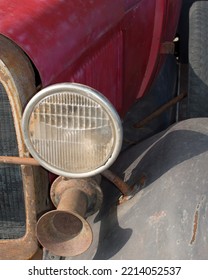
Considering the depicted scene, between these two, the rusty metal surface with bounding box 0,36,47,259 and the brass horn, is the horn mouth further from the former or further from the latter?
the rusty metal surface with bounding box 0,36,47,259

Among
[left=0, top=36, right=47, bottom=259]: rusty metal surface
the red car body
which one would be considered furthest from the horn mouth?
the red car body

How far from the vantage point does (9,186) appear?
1315 millimetres

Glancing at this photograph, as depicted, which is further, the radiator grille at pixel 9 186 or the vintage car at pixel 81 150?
the radiator grille at pixel 9 186

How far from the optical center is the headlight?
0.99 meters

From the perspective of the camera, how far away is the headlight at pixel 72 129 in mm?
992

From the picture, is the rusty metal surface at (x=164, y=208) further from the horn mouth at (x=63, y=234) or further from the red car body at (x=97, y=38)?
the red car body at (x=97, y=38)

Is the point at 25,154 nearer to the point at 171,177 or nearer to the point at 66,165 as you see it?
the point at 66,165

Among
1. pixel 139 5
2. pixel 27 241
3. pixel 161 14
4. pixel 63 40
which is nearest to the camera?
pixel 63 40

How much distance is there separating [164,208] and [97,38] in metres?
0.50

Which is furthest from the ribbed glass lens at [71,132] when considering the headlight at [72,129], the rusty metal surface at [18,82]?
the rusty metal surface at [18,82]

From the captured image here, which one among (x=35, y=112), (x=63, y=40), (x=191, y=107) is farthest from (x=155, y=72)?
(x=35, y=112)

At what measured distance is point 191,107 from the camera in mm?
1723

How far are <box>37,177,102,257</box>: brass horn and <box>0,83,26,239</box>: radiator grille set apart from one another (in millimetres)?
128

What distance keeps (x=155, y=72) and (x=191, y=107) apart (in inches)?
8.8
